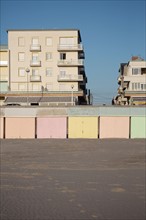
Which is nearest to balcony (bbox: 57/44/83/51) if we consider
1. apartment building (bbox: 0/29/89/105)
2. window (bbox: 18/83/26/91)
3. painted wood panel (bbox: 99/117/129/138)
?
apartment building (bbox: 0/29/89/105)

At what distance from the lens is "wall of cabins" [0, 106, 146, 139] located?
1431 inches

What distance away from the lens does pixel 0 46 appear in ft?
202

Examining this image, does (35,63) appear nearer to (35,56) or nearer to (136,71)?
(35,56)

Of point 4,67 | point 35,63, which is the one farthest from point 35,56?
point 4,67

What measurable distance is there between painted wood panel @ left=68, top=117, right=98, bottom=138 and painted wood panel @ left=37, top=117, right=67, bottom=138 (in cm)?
73

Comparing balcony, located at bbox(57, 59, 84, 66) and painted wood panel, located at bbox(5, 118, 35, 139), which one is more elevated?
balcony, located at bbox(57, 59, 84, 66)

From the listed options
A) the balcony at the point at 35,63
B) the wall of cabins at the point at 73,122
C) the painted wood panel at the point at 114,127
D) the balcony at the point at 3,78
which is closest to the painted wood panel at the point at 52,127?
the wall of cabins at the point at 73,122

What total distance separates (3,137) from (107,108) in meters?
11.7

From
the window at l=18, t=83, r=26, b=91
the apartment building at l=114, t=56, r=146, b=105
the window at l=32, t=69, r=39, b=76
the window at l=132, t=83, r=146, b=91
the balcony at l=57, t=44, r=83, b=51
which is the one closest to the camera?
the apartment building at l=114, t=56, r=146, b=105

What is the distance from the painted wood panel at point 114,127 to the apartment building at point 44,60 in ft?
76.2

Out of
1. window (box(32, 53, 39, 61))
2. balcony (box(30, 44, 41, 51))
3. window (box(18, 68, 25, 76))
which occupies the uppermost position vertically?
balcony (box(30, 44, 41, 51))

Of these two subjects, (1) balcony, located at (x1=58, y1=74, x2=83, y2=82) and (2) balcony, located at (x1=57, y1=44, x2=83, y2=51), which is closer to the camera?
(2) balcony, located at (x1=57, y1=44, x2=83, y2=51)

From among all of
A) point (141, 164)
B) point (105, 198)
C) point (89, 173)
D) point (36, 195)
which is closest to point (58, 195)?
point (36, 195)

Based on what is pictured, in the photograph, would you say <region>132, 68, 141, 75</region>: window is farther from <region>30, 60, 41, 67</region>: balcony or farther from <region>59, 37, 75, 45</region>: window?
A: <region>30, 60, 41, 67</region>: balcony
